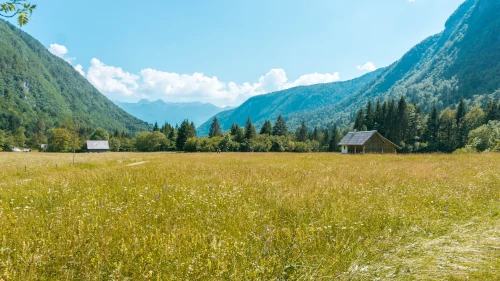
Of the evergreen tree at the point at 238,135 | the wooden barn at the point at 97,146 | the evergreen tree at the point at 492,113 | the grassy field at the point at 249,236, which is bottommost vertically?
the grassy field at the point at 249,236

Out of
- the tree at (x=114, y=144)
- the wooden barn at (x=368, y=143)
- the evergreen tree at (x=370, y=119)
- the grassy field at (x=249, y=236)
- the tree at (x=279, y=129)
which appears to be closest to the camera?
the grassy field at (x=249, y=236)

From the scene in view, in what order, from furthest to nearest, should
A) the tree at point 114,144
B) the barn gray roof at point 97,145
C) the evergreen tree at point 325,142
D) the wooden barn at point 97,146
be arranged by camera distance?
the tree at point 114,144 → the barn gray roof at point 97,145 → the wooden barn at point 97,146 → the evergreen tree at point 325,142

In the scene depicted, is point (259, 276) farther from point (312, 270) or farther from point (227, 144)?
point (227, 144)

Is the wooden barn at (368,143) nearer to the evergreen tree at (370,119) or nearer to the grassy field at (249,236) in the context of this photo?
the evergreen tree at (370,119)

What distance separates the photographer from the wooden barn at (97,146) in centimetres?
10281

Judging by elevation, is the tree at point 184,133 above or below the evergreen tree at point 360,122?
below

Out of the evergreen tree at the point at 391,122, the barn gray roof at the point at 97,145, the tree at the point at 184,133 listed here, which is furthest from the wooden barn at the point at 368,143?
the barn gray roof at the point at 97,145

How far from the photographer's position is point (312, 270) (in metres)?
3.17

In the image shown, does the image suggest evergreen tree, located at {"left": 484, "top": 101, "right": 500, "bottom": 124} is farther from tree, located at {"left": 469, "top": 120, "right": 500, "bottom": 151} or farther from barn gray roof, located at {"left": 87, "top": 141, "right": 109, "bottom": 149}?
barn gray roof, located at {"left": 87, "top": 141, "right": 109, "bottom": 149}

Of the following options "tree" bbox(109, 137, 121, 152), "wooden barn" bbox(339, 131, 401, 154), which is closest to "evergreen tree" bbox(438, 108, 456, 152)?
"wooden barn" bbox(339, 131, 401, 154)

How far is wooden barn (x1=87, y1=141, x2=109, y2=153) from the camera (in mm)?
102812

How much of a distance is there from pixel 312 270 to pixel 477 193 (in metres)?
6.80

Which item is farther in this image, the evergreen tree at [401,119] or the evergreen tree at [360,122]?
the evergreen tree at [360,122]

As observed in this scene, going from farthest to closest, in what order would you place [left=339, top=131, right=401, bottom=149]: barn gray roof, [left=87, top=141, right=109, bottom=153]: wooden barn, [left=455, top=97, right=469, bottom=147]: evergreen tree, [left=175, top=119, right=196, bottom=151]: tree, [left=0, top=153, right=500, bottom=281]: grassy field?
[left=87, top=141, right=109, bottom=153]: wooden barn, [left=175, top=119, right=196, bottom=151]: tree, [left=455, top=97, right=469, bottom=147]: evergreen tree, [left=339, top=131, right=401, bottom=149]: barn gray roof, [left=0, top=153, right=500, bottom=281]: grassy field
